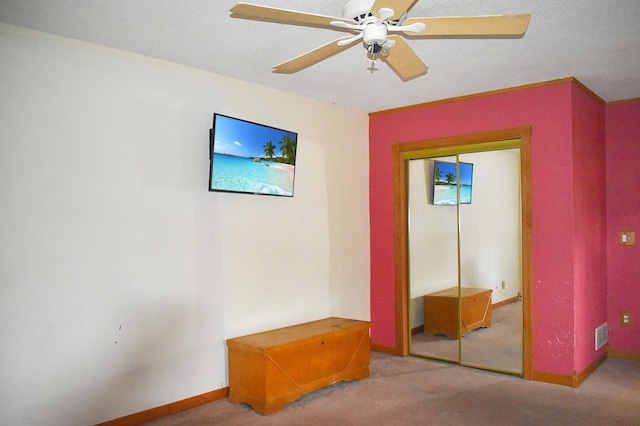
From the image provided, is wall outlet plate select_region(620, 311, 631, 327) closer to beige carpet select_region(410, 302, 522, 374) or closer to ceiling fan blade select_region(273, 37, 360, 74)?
beige carpet select_region(410, 302, 522, 374)

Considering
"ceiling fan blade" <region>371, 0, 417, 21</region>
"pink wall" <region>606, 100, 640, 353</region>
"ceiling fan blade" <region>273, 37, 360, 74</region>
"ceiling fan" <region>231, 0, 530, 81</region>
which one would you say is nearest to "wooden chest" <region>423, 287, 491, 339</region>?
"pink wall" <region>606, 100, 640, 353</region>

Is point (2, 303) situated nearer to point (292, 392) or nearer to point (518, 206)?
point (292, 392)

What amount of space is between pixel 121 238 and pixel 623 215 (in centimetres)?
452

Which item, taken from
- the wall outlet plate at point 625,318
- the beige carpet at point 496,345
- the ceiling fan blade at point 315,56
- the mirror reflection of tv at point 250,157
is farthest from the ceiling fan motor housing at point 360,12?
the wall outlet plate at point 625,318

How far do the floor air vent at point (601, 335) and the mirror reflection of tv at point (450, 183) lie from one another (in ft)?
5.47

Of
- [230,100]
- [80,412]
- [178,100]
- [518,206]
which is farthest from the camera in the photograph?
[518,206]

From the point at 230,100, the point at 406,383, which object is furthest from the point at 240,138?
the point at 406,383

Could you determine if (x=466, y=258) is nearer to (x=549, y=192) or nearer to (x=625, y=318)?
(x=549, y=192)

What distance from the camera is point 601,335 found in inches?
176

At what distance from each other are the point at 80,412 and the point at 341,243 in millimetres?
2614

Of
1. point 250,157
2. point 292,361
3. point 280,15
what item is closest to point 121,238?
point 250,157

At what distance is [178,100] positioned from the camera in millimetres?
3422

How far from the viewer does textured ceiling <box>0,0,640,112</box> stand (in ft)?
8.25

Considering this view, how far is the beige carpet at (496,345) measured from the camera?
4145 millimetres
